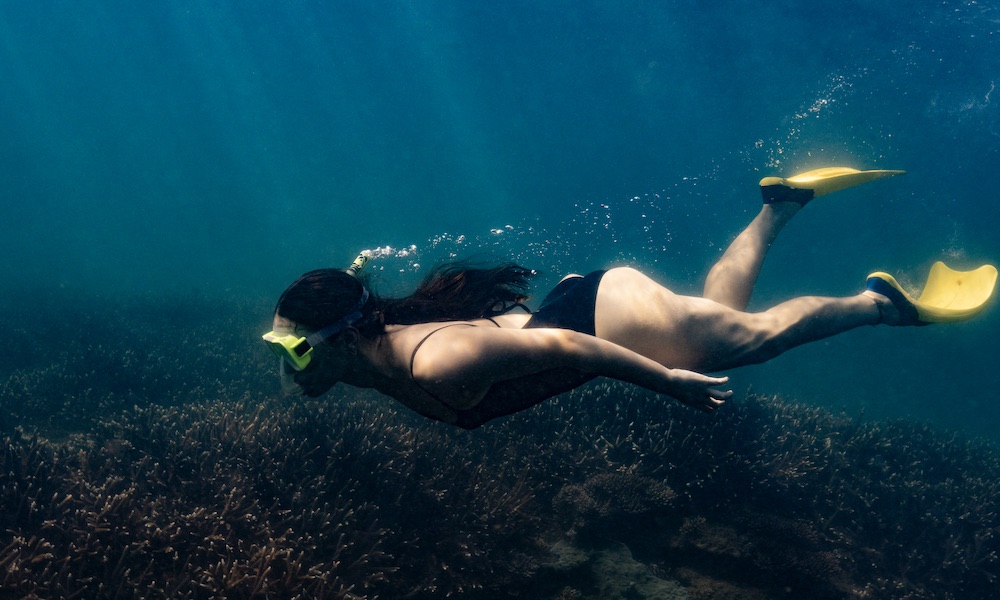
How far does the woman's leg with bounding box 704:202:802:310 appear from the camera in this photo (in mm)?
4336

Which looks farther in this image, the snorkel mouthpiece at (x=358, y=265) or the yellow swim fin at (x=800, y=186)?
the yellow swim fin at (x=800, y=186)

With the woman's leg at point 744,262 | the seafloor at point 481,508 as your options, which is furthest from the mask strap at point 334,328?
the woman's leg at point 744,262

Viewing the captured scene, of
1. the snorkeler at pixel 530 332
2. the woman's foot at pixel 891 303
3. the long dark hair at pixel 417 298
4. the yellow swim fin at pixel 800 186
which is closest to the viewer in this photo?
the snorkeler at pixel 530 332

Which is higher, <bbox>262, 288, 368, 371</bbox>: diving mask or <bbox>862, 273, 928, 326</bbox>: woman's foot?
<bbox>862, 273, 928, 326</bbox>: woman's foot

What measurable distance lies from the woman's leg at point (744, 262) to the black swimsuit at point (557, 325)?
1.33m

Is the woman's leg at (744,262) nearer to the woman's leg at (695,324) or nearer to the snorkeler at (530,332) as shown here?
the snorkeler at (530,332)

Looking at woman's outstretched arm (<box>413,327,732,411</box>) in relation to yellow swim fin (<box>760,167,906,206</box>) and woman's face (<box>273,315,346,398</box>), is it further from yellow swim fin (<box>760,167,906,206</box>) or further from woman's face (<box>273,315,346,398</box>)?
yellow swim fin (<box>760,167,906,206</box>)

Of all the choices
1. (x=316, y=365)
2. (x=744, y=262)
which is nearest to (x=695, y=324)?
(x=744, y=262)

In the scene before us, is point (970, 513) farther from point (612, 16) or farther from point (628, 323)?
point (612, 16)

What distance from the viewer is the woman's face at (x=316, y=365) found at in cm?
280

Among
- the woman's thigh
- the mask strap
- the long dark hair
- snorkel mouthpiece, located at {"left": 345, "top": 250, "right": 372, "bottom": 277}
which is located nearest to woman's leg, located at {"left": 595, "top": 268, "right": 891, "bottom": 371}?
the woman's thigh

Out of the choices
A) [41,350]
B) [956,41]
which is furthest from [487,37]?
[41,350]

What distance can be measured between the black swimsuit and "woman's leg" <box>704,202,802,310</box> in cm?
133

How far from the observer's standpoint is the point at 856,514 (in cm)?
639
